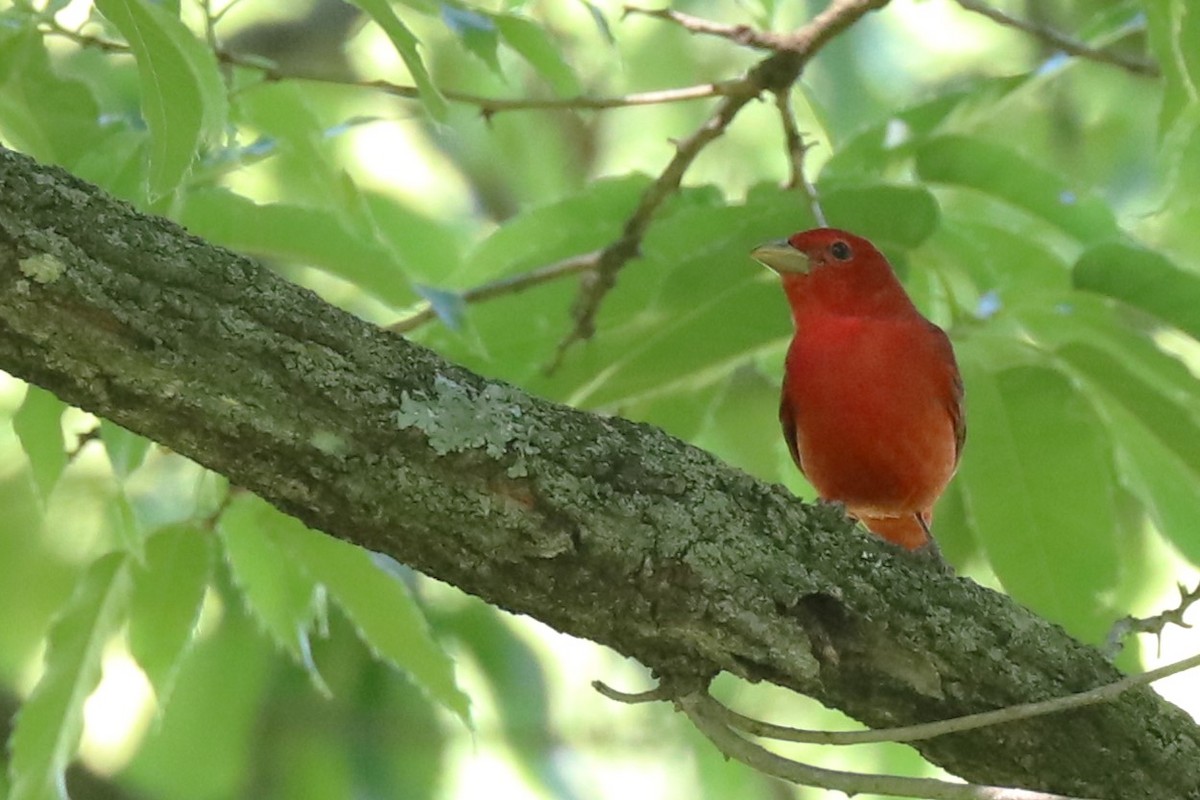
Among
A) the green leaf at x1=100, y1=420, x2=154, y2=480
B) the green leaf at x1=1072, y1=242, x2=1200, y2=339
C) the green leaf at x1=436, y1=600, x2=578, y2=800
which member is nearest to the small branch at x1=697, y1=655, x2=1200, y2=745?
the green leaf at x1=1072, y1=242, x2=1200, y2=339

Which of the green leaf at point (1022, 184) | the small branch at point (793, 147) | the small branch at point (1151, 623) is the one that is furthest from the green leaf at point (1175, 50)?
the small branch at point (1151, 623)

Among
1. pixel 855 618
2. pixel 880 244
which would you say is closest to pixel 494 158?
pixel 880 244

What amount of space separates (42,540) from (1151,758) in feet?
7.63

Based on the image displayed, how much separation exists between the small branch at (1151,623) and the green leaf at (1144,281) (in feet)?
1.33

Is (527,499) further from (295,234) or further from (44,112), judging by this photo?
(44,112)

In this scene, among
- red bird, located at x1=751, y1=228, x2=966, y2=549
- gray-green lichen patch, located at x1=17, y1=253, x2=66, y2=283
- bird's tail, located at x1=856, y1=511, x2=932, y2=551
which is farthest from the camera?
bird's tail, located at x1=856, y1=511, x2=932, y2=551

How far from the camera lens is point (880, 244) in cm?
251

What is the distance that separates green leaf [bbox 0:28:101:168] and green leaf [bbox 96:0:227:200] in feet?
1.39

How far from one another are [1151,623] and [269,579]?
4.63 feet

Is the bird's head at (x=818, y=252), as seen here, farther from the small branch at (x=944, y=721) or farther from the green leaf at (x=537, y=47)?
the small branch at (x=944, y=721)

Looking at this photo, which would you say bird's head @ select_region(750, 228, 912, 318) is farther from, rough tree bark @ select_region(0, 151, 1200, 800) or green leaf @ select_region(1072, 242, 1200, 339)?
rough tree bark @ select_region(0, 151, 1200, 800)

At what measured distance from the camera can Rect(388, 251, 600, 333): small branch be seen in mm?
2629

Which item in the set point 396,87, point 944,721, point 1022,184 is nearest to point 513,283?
point 396,87

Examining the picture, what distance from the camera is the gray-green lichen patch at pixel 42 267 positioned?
1574 mm
